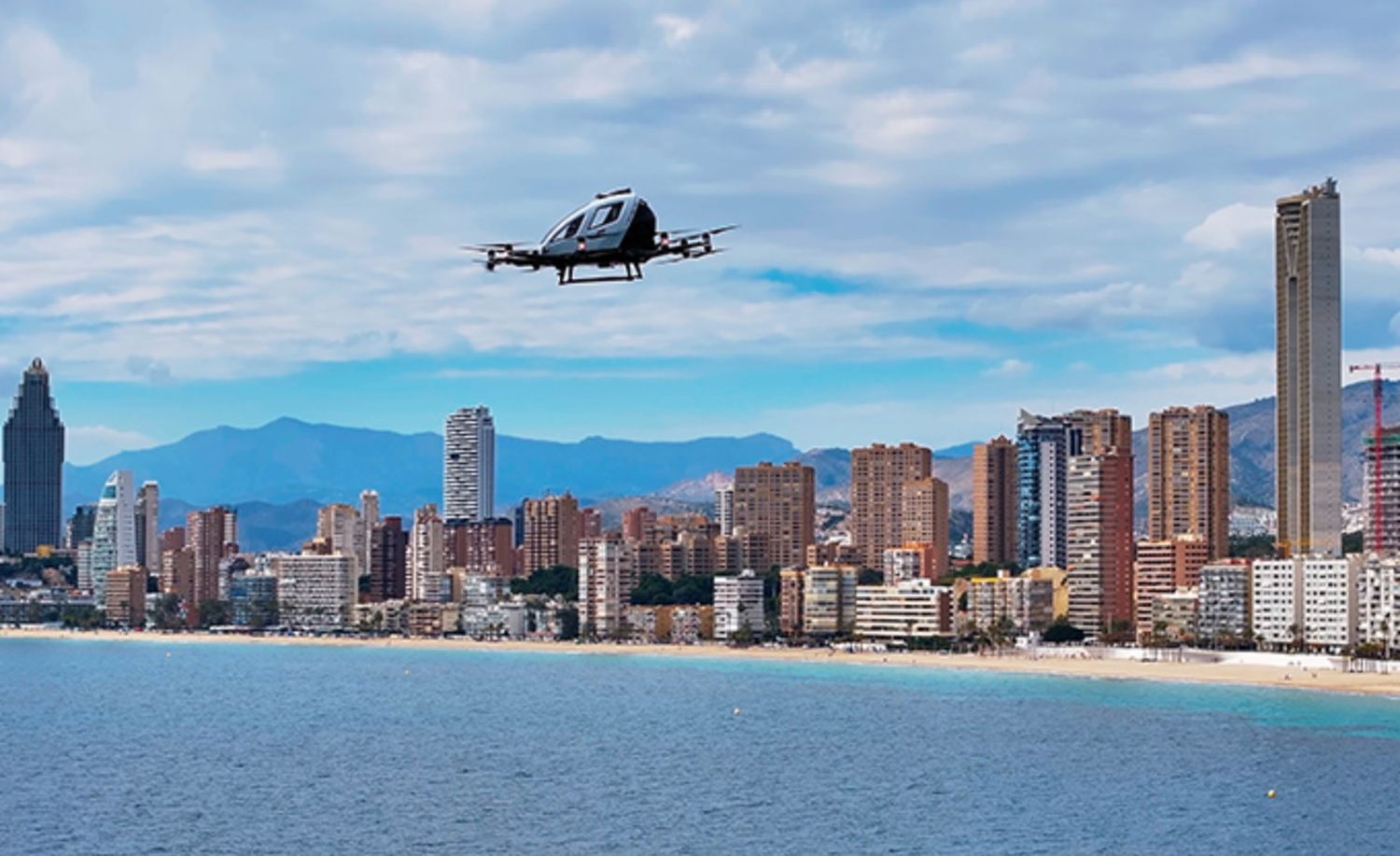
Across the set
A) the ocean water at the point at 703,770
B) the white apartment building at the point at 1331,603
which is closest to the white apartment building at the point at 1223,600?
the white apartment building at the point at 1331,603

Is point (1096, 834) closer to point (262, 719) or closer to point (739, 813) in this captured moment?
point (739, 813)

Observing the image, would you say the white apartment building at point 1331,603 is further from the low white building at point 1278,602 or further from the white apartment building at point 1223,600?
the white apartment building at point 1223,600

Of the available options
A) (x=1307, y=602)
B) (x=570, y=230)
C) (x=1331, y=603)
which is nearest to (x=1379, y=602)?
(x=1331, y=603)

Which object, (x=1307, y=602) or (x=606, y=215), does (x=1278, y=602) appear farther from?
(x=606, y=215)

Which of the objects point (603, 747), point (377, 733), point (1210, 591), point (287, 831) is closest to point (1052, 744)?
point (603, 747)

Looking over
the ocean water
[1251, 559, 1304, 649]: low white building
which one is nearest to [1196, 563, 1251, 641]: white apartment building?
[1251, 559, 1304, 649]: low white building

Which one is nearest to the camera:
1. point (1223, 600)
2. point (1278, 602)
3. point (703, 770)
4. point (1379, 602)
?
point (703, 770)

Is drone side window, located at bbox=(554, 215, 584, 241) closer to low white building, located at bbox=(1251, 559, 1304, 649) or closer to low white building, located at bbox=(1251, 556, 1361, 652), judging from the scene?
low white building, located at bbox=(1251, 556, 1361, 652)
